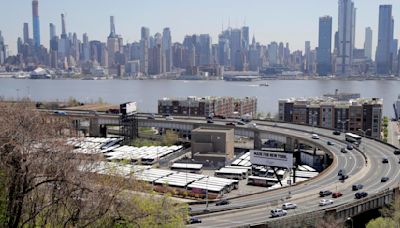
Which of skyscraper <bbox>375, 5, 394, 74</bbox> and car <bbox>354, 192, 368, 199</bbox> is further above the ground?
skyscraper <bbox>375, 5, 394, 74</bbox>

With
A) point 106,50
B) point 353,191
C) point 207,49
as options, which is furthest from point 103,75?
point 353,191

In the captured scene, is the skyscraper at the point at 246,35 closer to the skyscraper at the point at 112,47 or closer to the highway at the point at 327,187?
the skyscraper at the point at 112,47

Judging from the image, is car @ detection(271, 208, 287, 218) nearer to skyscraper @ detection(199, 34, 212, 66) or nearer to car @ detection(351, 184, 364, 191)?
car @ detection(351, 184, 364, 191)

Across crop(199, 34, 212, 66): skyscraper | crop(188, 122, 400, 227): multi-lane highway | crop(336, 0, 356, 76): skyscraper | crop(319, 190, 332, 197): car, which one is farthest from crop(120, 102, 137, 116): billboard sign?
crop(199, 34, 212, 66): skyscraper

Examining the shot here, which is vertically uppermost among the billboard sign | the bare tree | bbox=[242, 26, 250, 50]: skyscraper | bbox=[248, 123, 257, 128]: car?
bbox=[242, 26, 250, 50]: skyscraper

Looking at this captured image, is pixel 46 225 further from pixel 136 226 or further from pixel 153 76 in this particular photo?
pixel 153 76

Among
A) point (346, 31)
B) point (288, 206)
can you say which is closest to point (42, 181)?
point (288, 206)

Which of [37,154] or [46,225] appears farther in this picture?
[46,225]
